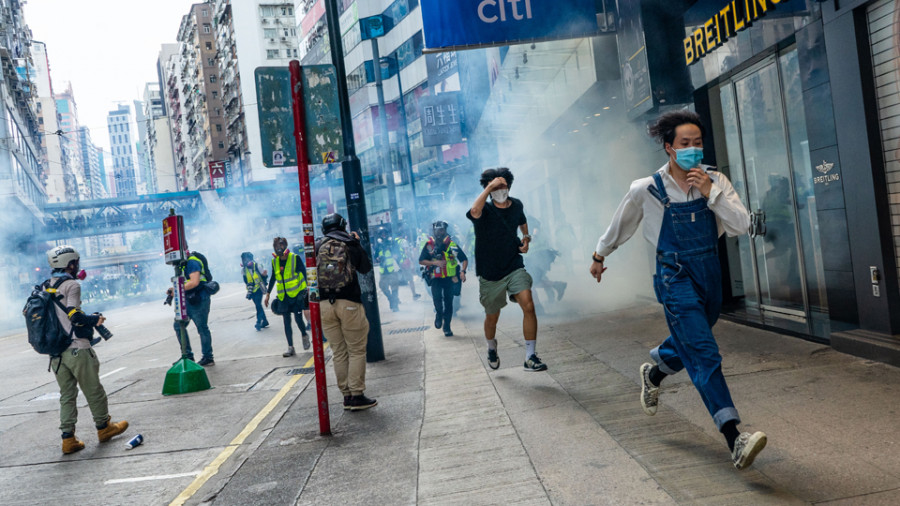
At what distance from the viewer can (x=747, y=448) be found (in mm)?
3293

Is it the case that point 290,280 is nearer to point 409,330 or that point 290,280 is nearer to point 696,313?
point 409,330

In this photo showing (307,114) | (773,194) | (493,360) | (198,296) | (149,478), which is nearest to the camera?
(149,478)

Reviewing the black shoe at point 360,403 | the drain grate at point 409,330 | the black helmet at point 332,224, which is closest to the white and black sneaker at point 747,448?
the black shoe at point 360,403

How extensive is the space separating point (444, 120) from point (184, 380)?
83.5 feet

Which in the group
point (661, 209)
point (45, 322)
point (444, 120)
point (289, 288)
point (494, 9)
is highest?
point (444, 120)

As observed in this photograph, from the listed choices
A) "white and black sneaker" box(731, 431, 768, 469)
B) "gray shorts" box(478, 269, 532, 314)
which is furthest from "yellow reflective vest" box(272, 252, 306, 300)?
"white and black sneaker" box(731, 431, 768, 469)

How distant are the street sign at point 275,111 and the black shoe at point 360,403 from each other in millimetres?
2062

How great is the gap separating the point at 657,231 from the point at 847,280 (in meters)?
3.05

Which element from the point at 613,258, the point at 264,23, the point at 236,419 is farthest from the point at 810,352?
the point at 264,23

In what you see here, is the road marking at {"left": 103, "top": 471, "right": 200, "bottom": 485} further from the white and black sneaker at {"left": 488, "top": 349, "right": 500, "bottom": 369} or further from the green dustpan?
the green dustpan

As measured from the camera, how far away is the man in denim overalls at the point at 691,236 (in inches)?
143

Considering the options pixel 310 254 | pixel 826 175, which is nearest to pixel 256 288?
pixel 310 254

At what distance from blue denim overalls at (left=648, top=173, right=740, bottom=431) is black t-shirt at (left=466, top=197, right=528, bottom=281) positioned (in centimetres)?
273

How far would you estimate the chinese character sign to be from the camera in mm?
32219
